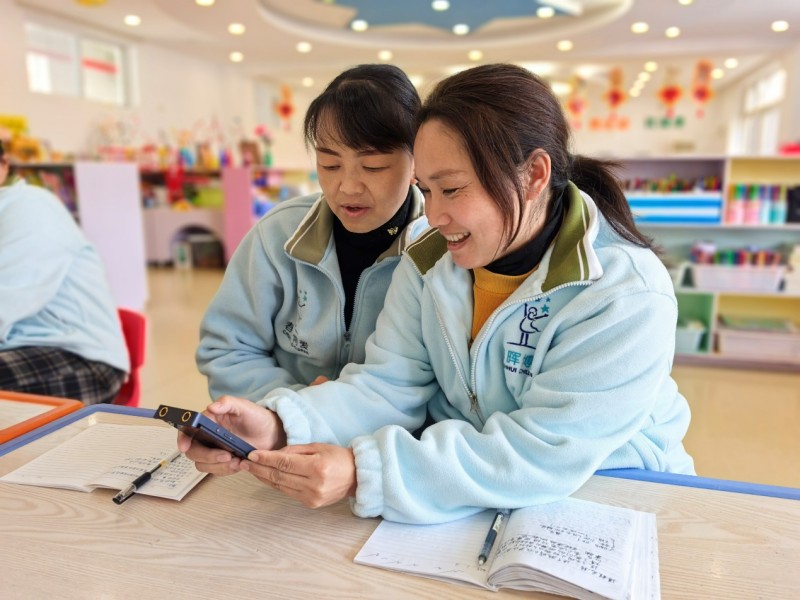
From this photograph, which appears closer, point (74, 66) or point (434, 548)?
point (434, 548)

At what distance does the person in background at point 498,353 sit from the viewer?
92 centimetres

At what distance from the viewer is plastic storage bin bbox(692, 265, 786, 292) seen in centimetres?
377

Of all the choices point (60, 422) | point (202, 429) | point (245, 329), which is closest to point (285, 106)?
point (245, 329)

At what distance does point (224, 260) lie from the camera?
8.05m

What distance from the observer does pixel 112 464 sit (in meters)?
1.08

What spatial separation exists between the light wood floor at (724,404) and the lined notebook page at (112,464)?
2045 millimetres

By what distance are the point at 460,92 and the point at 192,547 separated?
749mm

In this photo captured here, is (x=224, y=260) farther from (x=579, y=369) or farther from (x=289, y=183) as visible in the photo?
(x=579, y=369)

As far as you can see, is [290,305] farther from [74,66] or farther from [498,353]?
[74,66]

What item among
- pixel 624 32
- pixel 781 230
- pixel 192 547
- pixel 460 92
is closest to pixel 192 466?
pixel 192 547

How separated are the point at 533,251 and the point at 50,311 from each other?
5.06ft

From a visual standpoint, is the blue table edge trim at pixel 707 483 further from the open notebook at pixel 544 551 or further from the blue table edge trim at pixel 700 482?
the open notebook at pixel 544 551

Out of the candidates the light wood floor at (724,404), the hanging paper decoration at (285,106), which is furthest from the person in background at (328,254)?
the hanging paper decoration at (285,106)

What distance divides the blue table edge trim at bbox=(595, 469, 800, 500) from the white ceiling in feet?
21.1
